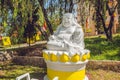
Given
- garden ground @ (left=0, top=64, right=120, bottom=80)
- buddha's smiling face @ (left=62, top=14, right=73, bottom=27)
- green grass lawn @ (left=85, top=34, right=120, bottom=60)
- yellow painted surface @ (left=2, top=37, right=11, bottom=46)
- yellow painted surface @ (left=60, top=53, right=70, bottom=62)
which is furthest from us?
yellow painted surface @ (left=2, top=37, right=11, bottom=46)

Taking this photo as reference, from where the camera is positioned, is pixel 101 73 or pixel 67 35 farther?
pixel 101 73

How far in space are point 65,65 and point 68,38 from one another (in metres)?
0.68

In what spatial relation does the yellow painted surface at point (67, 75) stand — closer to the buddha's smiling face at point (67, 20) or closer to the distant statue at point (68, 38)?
the distant statue at point (68, 38)

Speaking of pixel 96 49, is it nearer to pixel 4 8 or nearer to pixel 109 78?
pixel 109 78

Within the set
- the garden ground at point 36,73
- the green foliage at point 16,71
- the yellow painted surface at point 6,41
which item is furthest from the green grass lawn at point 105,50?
the yellow painted surface at point 6,41

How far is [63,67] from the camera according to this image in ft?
17.4

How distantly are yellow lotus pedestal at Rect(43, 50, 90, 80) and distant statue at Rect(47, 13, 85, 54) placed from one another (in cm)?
17

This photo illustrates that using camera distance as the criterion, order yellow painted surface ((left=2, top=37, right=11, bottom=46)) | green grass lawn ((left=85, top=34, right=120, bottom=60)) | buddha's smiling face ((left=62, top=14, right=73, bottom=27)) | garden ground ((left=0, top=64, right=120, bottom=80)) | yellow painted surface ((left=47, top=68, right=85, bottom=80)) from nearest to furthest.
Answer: yellow painted surface ((left=47, top=68, right=85, bottom=80)) → buddha's smiling face ((left=62, top=14, right=73, bottom=27)) → garden ground ((left=0, top=64, right=120, bottom=80)) → green grass lawn ((left=85, top=34, right=120, bottom=60)) → yellow painted surface ((left=2, top=37, right=11, bottom=46))

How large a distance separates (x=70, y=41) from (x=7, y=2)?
12.2ft

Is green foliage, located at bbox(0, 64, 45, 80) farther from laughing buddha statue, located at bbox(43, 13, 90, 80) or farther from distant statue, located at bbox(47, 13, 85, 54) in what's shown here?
distant statue, located at bbox(47, 13, 85, 54)

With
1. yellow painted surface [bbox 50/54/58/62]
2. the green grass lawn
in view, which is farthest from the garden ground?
yellow painted surface [bbox 50/54/58/62]

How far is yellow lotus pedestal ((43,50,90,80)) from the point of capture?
521 cm

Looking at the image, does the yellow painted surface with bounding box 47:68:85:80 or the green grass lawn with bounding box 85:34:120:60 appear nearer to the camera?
the yellow painted surface with bounding box 47:68:85:80

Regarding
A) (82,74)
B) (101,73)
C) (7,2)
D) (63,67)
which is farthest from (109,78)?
(7,2)
